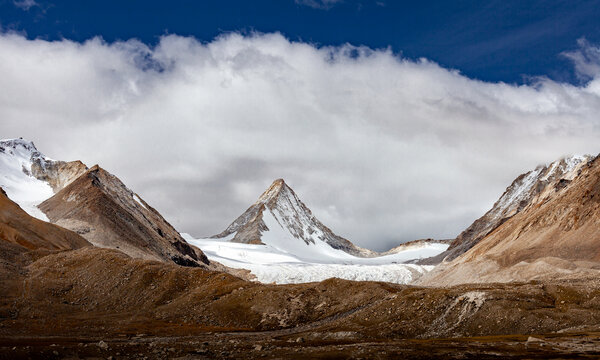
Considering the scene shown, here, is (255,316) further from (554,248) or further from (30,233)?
(554,248)

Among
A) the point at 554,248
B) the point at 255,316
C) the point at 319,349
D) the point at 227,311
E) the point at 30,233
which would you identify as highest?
the point at 30,233

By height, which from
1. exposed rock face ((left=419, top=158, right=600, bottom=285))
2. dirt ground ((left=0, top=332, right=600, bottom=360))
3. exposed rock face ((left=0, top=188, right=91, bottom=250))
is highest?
exposed rock face ((left=0, top=188, right=91, bottom=250))

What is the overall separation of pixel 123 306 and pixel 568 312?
6398 centimetres

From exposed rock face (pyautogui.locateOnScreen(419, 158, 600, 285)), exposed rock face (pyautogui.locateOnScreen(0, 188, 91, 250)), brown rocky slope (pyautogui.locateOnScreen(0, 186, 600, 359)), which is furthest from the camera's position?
exposed rock face (pyautogui.locateOnScreen(419, 158, 600, 285))

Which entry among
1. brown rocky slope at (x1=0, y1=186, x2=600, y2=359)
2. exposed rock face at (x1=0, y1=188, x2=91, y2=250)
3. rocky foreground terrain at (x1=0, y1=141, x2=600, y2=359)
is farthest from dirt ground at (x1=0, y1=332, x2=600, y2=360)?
exposed rock face at (x1=0, y1=188, x2=91, y2=250)

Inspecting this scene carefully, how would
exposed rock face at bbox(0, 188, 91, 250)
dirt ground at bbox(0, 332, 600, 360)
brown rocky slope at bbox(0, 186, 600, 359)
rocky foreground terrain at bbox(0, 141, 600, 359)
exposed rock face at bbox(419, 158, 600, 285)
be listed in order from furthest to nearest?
Answer: exposed rock face at bbox(419, 158, 600, 285), exposed rock face at bbox(0, 188, 91, 250), brown rocky slope at bbox(0, 186, 600, 359), rocky foreground terrain at bbox(0, 141, 600, 359), dirt ground at bbox(0, 332, 600, 360)

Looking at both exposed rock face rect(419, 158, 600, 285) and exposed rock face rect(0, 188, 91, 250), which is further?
exposed rock face rect(419, 158, 600, 285)

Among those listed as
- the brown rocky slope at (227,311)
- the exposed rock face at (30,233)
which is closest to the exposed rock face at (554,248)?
the brown rocky slope at (227,311)

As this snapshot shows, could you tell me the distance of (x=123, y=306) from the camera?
96.0 m

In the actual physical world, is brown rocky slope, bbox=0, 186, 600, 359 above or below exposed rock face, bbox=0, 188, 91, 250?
below

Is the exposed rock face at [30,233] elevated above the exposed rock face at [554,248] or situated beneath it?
elevated above

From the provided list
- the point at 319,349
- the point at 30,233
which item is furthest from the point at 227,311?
the point at 30,233

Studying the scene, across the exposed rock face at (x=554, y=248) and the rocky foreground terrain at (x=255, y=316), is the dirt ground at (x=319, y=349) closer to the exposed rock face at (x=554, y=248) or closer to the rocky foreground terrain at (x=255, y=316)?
Result: the rocky foreground terrain at (x=255, y=316)

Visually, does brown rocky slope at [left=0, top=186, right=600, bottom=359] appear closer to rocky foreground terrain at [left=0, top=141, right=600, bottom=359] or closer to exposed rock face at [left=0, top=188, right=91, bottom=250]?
rocky foreground terrain at [left=0, top=141, right=600, bottom=359]
